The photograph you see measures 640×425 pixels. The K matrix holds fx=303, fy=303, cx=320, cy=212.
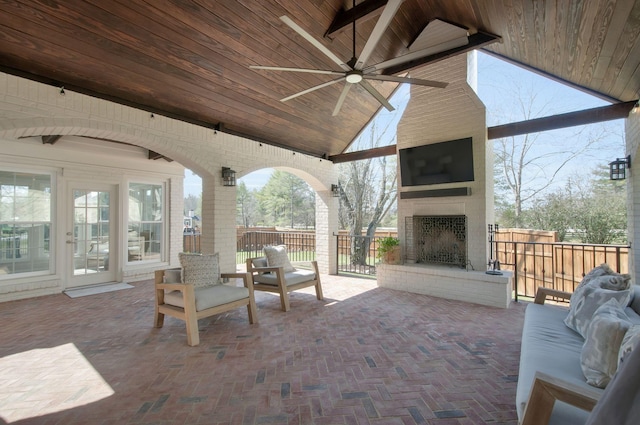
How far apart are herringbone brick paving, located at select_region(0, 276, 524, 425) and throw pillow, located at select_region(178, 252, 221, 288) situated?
503 mm

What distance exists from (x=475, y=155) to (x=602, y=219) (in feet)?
19.0

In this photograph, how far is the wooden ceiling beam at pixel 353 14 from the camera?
3.43m

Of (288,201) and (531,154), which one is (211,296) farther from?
(288,201)

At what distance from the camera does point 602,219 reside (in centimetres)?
791

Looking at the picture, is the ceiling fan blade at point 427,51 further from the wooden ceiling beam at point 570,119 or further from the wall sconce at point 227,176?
the wall sconce at point 227,176

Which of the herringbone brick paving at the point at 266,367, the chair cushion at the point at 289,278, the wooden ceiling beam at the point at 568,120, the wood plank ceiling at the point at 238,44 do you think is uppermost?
the wood plank ceiling at the point at 238,44

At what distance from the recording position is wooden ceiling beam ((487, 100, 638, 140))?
3.93 meters

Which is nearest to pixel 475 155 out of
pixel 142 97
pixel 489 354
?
pixel 489 354

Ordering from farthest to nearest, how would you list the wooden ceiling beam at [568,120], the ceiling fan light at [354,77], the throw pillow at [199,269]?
the wooden ceiling beam at [568,120]
the throw pillow at [199,269]
the ceiling fan light at [354,77]

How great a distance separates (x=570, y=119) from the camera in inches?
166

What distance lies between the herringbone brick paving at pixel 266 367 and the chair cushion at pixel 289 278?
0.40 m

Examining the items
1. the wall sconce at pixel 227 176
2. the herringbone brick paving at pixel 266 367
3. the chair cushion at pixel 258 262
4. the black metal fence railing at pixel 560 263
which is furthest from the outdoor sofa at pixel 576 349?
the wall sconce at pixel 227 176

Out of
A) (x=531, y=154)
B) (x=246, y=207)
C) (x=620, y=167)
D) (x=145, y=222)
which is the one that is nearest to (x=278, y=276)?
(x=145, y=222)

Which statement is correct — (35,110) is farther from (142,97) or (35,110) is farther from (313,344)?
(313,344)
